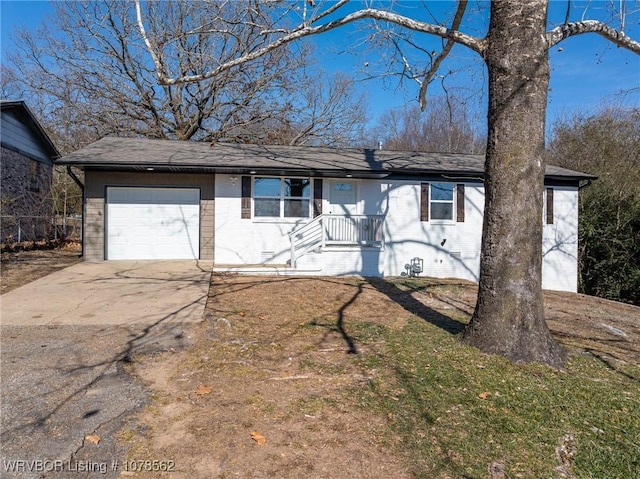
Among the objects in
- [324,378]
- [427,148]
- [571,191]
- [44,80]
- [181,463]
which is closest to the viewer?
[181,463]

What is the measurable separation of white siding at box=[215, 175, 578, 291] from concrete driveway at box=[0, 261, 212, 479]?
3.06 metres

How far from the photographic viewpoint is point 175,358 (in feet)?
13.7

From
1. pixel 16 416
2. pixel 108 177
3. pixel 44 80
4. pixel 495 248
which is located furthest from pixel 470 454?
pixel 44 80

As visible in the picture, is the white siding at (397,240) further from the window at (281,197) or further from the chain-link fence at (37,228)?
the chain-link fence at (37,228)

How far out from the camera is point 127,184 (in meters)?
11.0

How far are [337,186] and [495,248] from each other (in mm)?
7722

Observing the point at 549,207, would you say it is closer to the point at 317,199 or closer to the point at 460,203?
the point at 460,203

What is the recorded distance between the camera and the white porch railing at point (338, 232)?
10531mm

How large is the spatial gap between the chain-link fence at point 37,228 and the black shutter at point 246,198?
8381mm

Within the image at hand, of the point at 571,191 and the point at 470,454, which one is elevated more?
the point at 571,191

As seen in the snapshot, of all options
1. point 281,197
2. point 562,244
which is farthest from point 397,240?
point 562,244

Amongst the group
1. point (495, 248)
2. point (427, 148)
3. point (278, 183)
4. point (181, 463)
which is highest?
point (427, 148)

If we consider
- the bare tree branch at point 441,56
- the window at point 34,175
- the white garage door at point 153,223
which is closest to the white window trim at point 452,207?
the bare tree branch at point 441,56

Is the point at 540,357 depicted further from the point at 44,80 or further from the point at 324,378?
the point at 44,80
